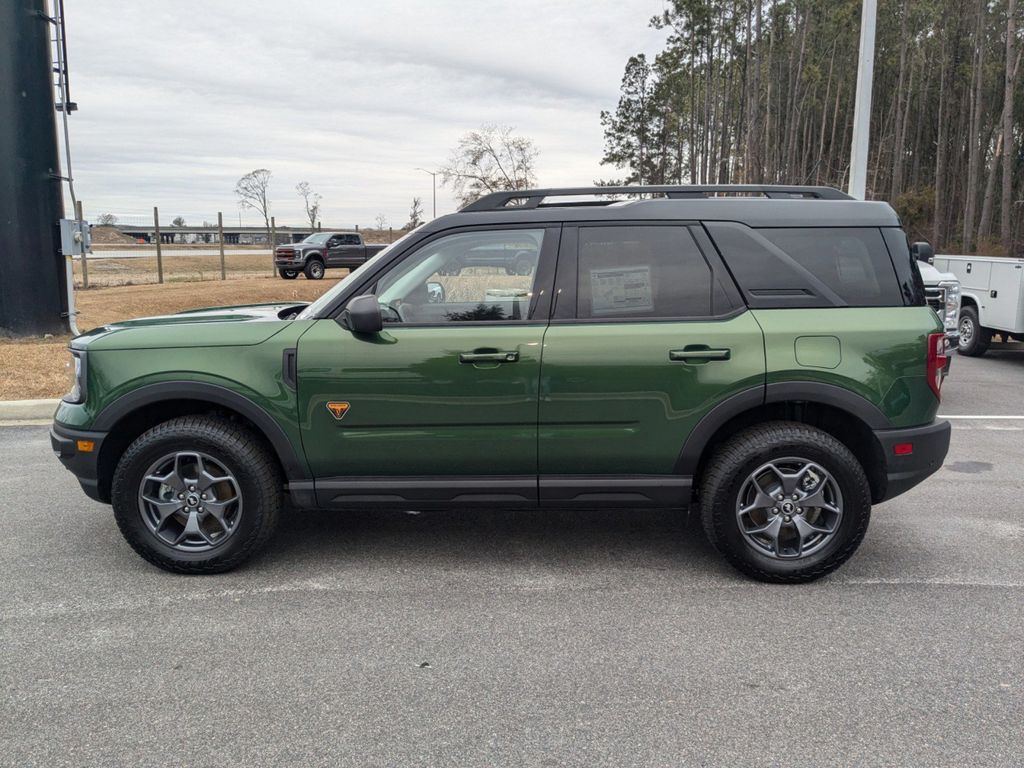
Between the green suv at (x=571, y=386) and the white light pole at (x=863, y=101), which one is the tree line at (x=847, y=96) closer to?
A: the white light pole at (x=863, y=101)

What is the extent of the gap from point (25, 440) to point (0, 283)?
183 inches

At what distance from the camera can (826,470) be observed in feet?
13.3

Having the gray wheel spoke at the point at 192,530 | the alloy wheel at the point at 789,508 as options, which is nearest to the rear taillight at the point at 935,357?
the alloy wheel at the point at 789,508

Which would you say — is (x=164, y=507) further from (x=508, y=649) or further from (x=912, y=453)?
(x=912, y=453)

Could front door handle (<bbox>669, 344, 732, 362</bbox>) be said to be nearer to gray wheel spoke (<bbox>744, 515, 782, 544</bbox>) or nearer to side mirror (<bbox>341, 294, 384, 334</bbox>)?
gray wheel spoke (<bbox>744, 515, 782, 544</bbox>)

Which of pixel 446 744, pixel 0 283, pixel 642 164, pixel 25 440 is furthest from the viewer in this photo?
pixel 642 164

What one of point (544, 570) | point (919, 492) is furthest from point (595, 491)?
point (919, 492)

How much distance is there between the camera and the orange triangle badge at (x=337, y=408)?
161 inches

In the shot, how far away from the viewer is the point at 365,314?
397cm

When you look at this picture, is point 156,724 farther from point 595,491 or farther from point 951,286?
point 951,286

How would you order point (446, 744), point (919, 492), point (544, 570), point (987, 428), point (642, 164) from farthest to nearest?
point (642, 164) → point (987, 428) → point (919, 492) → point (544, 570) → point (446, 744)

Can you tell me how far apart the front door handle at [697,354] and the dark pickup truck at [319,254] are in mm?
24741

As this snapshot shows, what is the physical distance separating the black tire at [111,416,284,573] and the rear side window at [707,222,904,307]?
254cm

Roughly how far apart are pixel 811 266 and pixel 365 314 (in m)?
2.19
